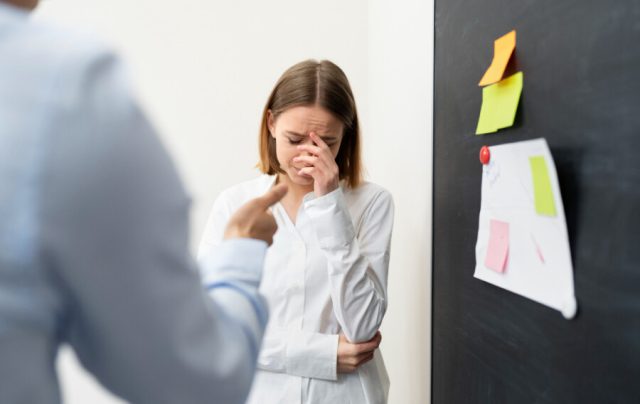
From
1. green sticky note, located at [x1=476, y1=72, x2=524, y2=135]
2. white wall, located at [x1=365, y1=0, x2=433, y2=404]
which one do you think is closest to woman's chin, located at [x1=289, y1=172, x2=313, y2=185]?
white wall, located at [x1=365, y1=0, x2=433, y2=404]

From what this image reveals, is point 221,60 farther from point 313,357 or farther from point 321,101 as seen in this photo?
point 313,357

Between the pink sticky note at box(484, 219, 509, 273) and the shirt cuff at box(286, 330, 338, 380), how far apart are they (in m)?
0.45

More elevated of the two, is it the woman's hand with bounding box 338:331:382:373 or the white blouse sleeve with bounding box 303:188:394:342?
the white blouse sleeve with bounding box 303:188:394:342

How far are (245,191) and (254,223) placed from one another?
2.67 ft

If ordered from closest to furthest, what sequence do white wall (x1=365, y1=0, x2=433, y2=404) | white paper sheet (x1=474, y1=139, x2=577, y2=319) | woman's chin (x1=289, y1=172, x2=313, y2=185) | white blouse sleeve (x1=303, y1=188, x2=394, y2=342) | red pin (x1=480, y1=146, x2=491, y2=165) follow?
white paper sheet (x1=474, y1=139, x2=577, y2=319), red pin (x1=480, y1=146, x2=491, y2=165), white blouse sleeve (x1=303, y1=188, x2=394, y2=342), woman's chin (x1=289, y1=172, x2=313, y2=185), white wall (x1=365, y1=0, x2=433, y2=404)

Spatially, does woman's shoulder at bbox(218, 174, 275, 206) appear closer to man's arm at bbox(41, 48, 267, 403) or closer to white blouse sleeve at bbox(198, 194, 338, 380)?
white blouse sleeve at bbox(198, 194, 338, 380)

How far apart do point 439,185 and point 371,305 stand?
391mm

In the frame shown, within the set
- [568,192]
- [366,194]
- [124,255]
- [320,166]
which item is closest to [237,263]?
[124,255]

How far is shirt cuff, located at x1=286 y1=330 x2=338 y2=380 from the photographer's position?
1.31 metres

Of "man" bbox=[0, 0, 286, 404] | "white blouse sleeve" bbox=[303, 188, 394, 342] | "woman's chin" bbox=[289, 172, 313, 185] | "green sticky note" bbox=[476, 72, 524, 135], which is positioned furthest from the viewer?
"woman's chin" bbox=[289, 172, 313, 185]

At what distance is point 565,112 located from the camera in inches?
32.2

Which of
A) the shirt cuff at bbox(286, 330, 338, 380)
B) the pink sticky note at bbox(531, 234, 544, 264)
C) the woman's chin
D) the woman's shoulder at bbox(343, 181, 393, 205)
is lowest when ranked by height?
the shirt cuff at bbox(286, 330, 338, 380)

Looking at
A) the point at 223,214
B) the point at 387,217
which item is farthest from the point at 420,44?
the point at 223,214

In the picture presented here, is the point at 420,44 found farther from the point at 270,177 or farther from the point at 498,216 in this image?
the point at 498,216
